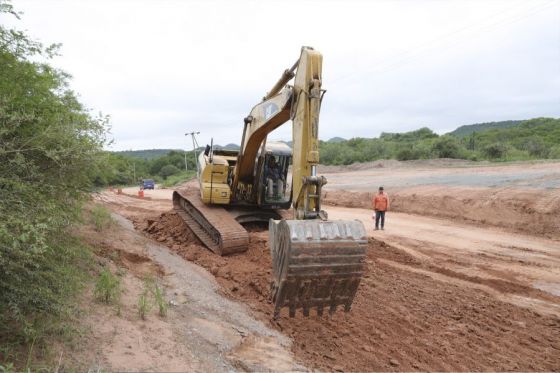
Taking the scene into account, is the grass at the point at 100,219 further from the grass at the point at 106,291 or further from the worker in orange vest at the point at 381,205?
Answer: the worker in orange vest at the point at 381,205

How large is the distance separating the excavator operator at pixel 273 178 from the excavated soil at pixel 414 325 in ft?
7.63

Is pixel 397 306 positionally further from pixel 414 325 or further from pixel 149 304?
pixel 149 304

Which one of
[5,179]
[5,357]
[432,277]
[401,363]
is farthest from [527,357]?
[5,179]

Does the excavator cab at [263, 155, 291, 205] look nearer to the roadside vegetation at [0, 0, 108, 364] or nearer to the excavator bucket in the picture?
the roadside vegetation at [0, 0, 108, 364]

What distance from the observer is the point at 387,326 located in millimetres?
5992

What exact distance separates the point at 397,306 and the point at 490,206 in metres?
9.60

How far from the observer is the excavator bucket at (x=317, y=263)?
489 centimetres

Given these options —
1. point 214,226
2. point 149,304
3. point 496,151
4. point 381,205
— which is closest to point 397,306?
point 149,304

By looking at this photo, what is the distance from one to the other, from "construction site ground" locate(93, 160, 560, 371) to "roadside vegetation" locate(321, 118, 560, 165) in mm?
20370

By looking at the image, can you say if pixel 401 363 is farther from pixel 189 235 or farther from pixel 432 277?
pixel 189 235

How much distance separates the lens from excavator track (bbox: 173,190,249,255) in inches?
355

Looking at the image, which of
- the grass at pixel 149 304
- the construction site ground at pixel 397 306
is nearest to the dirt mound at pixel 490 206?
the construction site ground at pixel 397 306

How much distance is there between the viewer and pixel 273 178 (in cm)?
1052

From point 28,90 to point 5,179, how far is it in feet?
6.75
